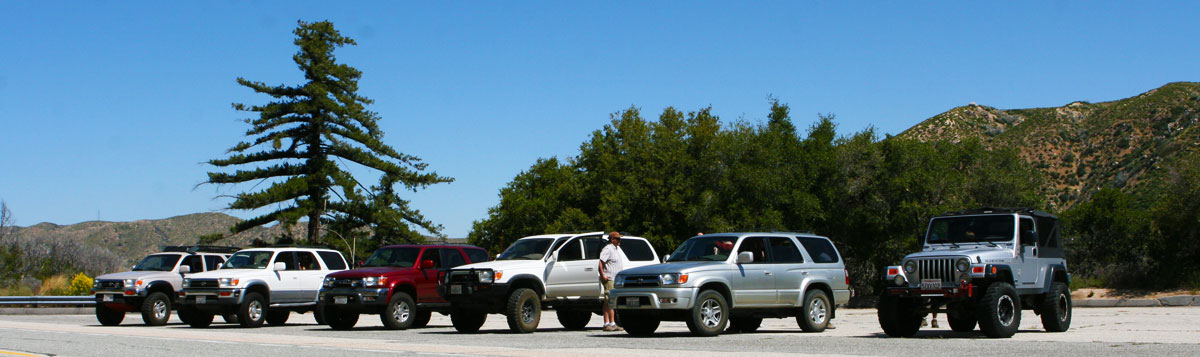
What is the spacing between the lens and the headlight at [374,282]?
65.6ft

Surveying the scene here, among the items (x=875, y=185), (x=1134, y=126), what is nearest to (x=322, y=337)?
(x=875, y=185)

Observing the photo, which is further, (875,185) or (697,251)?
(875,185)

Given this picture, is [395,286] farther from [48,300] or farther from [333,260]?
[48,300]

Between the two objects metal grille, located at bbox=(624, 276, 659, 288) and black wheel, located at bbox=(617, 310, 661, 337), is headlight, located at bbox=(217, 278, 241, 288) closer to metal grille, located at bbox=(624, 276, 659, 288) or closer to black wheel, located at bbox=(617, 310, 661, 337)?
black wheel, located at bbox=(617, 310, 661, 337)

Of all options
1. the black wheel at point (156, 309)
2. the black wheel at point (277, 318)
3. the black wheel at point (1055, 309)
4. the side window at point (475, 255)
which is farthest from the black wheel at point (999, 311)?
the black wheel at point (156, 309)

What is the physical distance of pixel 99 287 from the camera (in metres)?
23.7

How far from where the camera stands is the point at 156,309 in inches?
921

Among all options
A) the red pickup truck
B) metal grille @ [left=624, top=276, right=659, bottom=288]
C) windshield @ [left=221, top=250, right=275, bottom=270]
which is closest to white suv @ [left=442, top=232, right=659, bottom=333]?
the red pickup truck

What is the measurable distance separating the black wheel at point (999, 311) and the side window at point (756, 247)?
11.8 ft

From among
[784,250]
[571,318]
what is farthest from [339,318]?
[784,250]

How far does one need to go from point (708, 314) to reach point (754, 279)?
1.12 meters

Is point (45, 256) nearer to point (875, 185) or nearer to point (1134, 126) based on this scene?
Result: point (875, 185)

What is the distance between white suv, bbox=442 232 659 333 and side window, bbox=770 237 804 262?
9.49 feet

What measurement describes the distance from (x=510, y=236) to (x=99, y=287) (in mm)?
48168
